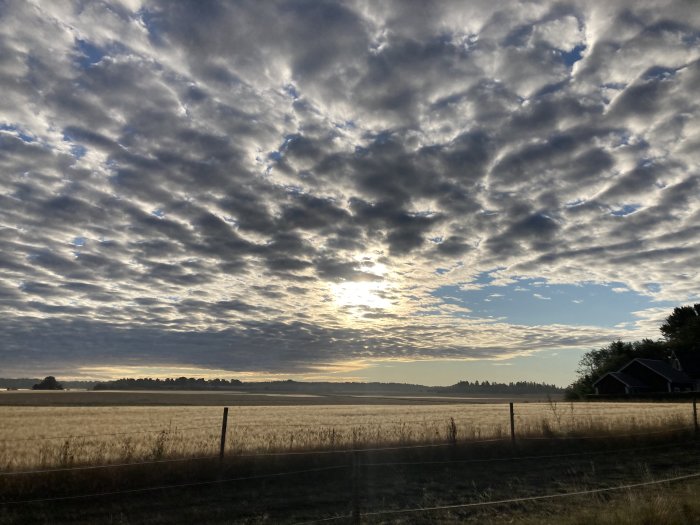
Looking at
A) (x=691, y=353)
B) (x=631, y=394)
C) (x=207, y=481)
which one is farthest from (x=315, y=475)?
(x=691, y=353)

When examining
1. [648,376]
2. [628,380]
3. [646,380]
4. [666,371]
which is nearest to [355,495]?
[628,380]

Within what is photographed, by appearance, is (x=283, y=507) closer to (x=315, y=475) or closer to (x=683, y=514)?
(x=315, y=475)

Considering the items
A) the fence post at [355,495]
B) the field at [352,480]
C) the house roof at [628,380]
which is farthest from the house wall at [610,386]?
the fence post at [355,495]

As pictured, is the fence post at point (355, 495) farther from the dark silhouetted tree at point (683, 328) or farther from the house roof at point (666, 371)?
the dark silhouetted tree at point (683, 328)

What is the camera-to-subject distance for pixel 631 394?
67.9m

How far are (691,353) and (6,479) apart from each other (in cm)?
9270

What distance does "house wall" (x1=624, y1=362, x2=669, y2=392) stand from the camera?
71.3m

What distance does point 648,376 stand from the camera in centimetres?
7356

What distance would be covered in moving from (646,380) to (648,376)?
80 cm

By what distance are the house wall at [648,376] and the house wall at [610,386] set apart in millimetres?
3972

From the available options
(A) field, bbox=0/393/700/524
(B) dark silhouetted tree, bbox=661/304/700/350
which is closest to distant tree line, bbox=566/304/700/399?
(B) dark silhouetted tree, bbox=661/304/700/350

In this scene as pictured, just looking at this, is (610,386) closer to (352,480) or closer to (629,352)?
(629,352)

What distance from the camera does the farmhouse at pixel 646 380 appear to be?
7112cm

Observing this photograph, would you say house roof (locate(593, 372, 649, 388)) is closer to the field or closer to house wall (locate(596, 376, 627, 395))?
Answer: house wall (locate(596, 376, 627, 395))
